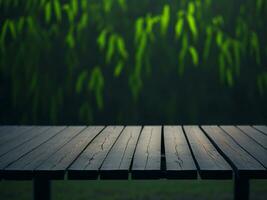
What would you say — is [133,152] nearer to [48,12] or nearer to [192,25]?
[192,25]

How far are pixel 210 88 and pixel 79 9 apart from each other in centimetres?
92

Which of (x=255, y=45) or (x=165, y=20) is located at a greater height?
(x=165, y=20)

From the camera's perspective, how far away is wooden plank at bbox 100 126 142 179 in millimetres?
1456

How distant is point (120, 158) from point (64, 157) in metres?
0.18

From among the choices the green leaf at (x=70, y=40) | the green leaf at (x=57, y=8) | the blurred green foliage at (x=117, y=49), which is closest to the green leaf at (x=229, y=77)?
the blurred green foliage at (x=117, y=49)

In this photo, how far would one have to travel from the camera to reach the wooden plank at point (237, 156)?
57.7 inches

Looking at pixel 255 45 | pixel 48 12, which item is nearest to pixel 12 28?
pixel 48 12

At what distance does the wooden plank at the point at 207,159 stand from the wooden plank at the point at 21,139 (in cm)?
63

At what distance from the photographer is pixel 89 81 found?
3160 mm

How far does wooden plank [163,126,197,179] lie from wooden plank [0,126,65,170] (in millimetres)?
465

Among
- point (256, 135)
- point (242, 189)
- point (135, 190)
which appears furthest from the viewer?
point (135, 190)

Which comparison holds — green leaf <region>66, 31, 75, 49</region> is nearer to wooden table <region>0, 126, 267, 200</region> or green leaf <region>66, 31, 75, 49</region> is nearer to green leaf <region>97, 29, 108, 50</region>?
green leaf <region>97, 29, 108, 50</region>

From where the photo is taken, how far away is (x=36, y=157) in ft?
5.45

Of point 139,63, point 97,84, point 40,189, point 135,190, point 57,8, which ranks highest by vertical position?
point 57,8
